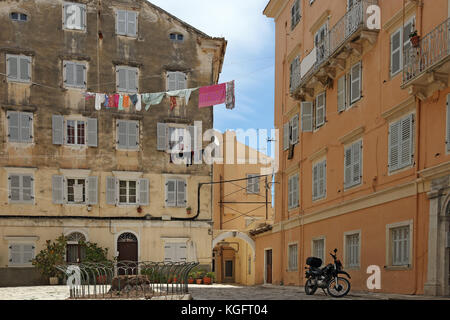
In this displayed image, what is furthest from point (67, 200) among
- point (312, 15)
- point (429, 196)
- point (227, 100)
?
point (429, 196)

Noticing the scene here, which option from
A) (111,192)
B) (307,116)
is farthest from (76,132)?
(307,116)

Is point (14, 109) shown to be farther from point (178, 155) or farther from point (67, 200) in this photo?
point (178, 155)

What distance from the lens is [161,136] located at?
29344 mm

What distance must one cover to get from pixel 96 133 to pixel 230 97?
9772mm

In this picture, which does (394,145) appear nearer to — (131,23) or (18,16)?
(131,23)

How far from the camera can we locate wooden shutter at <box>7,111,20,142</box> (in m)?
27.1

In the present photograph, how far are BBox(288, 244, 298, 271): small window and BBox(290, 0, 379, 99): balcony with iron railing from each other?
21.5 feet

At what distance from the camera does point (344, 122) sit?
18781 mm

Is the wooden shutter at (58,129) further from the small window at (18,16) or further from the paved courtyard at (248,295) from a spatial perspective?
the paved courtyard at (248,295)

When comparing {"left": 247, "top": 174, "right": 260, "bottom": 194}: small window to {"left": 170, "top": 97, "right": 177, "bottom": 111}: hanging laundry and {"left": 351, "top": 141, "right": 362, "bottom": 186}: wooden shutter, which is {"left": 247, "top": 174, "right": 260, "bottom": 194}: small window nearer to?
{"left": 170, "top": 97, "right": 177, "bottom": 111}: hanging laundry

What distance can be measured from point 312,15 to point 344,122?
5.74 metres

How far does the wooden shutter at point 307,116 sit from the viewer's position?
858 inches

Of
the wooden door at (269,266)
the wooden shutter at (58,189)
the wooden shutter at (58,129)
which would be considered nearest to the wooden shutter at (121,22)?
the wooden shutter at (58,129)

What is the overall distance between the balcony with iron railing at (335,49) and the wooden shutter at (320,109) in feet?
1.93
